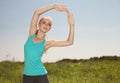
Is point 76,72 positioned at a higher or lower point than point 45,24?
lower

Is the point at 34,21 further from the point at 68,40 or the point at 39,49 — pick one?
the point at 68,40

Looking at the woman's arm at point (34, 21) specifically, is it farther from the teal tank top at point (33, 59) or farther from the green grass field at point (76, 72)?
the green grass field at point (76, 72)

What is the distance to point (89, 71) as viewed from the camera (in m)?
14.2

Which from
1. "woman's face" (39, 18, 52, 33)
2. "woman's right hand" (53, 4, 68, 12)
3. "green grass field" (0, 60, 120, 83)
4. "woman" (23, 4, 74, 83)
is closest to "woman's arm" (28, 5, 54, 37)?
"woman" (23, 4, 74, 83)

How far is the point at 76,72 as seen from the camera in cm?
1393

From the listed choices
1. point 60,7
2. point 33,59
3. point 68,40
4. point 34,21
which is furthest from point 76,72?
point 60,7

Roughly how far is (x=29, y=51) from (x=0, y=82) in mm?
7859

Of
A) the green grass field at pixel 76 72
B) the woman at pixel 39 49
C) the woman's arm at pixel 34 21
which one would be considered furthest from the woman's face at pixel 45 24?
the green grass field at pixel 76 72

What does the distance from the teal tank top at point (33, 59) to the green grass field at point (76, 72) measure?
24.6 ft

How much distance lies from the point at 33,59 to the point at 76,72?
9.54 metres

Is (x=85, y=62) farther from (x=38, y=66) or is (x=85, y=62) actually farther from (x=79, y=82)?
(x=38, y=66)

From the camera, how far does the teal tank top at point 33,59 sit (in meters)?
4.53

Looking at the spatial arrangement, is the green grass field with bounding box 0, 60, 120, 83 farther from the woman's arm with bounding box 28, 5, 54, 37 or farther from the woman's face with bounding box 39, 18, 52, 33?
the woman's face with bounding box 39, 18, 52, 33

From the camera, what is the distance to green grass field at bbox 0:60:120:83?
40.6ft
